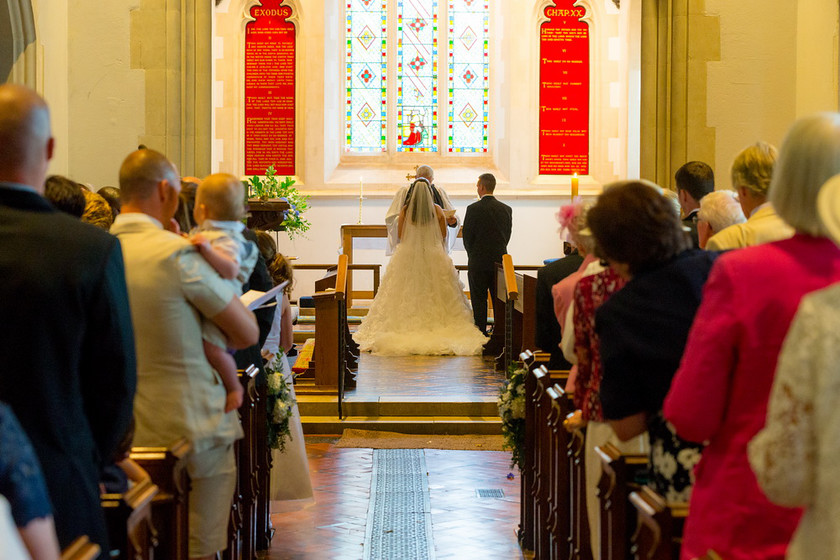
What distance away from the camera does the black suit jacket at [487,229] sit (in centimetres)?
1029

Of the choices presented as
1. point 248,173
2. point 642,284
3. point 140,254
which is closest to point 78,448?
point 140,254

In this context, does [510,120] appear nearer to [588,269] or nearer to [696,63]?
[696,63]

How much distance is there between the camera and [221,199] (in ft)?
11.2

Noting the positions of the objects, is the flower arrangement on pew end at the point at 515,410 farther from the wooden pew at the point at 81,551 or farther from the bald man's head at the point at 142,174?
the wooden pew at the point at 81,551

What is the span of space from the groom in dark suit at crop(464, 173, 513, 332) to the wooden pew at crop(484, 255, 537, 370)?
1.26 ft

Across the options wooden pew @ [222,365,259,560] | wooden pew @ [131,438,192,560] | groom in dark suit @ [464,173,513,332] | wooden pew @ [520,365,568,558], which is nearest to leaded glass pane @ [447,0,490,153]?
groom in dark suit @ [464,173,513,332]

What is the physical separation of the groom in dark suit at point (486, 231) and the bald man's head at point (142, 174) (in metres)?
7.53

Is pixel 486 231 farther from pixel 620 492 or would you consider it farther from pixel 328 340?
pixel 620 492

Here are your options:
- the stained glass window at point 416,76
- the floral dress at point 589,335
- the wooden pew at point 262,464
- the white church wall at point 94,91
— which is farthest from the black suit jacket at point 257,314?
the stained glass window at point 416,76

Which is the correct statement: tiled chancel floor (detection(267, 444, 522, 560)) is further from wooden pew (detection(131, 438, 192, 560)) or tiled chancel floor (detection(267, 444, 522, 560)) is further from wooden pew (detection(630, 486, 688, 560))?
wooden pew (detection(630, 486, 688, 560))

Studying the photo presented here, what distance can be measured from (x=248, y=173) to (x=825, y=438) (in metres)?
13.4

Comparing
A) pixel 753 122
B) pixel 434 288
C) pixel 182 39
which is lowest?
pixel 434 288

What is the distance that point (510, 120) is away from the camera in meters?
14.4

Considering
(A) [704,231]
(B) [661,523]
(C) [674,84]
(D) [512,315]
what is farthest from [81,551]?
(C) [674,84]
